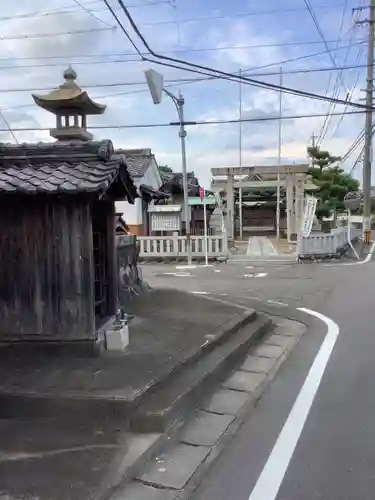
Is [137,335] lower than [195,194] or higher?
lower

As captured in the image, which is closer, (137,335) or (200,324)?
(137,335)

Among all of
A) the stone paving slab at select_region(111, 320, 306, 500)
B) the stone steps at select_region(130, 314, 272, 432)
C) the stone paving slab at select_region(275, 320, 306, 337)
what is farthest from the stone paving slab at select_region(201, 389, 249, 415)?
the stone paving slab at select_region(275, 320, 306, 337)

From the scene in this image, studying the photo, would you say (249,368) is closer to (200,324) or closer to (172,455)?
(200,324)

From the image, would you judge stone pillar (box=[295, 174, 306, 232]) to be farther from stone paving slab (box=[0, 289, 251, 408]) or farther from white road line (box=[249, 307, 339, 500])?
white road line (box=[249, 307, 339, 500])

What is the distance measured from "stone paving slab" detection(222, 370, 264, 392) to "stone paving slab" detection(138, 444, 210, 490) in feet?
5.62

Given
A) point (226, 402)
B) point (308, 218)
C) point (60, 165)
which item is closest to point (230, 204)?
point (308, 218)

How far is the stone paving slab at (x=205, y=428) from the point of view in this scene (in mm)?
4586

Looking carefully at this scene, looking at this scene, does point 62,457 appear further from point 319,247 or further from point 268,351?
point 319,247

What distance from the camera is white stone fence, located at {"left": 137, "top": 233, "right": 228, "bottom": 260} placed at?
70.1ft

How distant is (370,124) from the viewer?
27.9 meters

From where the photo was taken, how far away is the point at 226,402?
18.3 ft

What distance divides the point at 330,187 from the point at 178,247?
1426 cm

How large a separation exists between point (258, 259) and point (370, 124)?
11.4 metres

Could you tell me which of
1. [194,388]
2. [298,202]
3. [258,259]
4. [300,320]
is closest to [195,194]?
[298,202]
